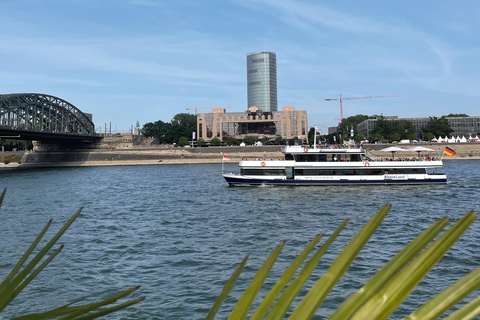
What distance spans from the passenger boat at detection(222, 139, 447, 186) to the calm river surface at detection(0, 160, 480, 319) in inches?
65.6

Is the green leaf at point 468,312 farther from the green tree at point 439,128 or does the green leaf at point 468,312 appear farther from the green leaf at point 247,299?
the green tree at point 439,128

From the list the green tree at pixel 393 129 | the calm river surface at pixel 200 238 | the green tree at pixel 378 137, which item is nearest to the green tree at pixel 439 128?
the green tree at pixel 393 129

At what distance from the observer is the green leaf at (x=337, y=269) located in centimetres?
99

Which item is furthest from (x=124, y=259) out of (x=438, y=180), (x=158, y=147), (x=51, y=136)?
(x=158, y=147)

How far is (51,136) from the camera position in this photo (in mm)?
87000

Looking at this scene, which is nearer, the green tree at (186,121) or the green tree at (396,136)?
the green tree at (396,136)

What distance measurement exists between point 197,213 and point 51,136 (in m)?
69.4

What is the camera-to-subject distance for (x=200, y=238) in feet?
64.0

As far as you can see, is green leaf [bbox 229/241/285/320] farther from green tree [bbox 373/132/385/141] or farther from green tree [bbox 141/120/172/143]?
green tree [bbox 141/120/172/143]

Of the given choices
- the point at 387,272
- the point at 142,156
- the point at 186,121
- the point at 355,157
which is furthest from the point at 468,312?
the point at 186,121

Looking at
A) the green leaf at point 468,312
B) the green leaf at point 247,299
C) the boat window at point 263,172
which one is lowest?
the boat window at point 263,172

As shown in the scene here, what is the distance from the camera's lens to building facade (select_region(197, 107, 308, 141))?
507 feet

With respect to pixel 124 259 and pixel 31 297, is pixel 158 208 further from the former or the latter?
pixel 31 297

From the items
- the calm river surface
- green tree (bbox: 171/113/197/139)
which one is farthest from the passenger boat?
green tree (bbox: 171/113/197/139)
